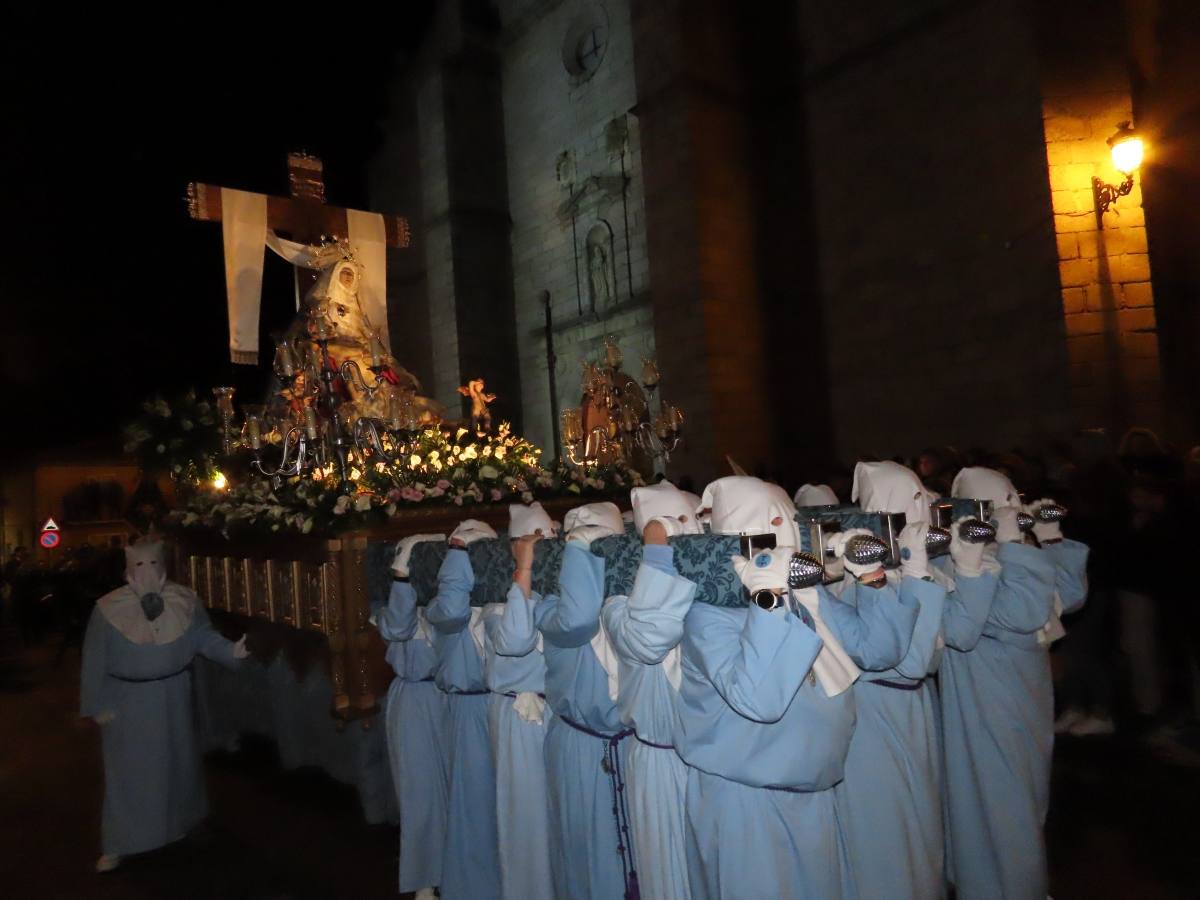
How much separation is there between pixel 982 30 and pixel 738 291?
4.59 meters

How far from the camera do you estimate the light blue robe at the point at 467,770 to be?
3.96 metres

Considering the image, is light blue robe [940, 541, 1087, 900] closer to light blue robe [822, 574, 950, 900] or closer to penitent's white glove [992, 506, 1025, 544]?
penitent's white glove [992, 506, 1025, 544]

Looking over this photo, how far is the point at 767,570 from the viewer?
2.46 m

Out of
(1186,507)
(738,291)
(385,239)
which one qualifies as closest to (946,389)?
(738,291)

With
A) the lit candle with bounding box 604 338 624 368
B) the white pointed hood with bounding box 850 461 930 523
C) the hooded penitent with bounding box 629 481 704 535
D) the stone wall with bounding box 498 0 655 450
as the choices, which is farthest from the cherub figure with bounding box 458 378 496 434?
the stone wall with bounding box 498 0 655 450

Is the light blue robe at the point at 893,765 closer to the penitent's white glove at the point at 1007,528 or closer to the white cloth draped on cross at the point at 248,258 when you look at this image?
the penitent's white glove at the point at 1007,528

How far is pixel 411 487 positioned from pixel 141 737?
7.23 feet

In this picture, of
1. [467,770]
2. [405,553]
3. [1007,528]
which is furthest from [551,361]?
[1007,528]

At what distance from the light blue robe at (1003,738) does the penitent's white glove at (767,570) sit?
4.41 feet

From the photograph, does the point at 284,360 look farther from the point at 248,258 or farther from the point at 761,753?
the point at 761,753

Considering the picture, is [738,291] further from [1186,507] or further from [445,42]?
[445,42]

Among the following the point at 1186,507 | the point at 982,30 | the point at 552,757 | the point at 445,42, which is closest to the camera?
the point at 552,757

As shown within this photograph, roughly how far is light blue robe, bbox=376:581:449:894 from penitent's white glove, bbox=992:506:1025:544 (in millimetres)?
2726

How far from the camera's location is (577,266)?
17.5 meters
